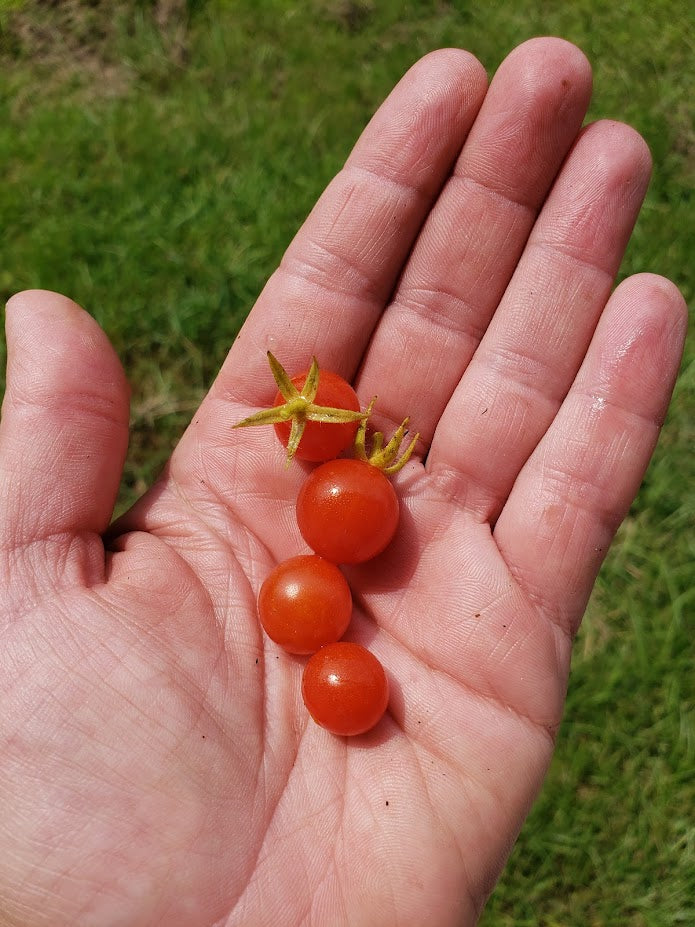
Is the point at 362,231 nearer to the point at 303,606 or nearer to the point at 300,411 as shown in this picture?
the point at 300,411

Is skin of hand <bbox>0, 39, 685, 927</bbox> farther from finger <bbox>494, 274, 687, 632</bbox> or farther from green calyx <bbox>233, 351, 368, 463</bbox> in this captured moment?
green calyx <bbox>233, 351, 368, 463</bbox>

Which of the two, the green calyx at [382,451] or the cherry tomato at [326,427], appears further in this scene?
the green calyx at [382,451]

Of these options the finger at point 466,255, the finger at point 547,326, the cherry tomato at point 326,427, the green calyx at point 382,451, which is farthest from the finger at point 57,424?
the finger at point 547,326

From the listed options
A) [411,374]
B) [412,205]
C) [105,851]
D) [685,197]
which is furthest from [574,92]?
[105,851]

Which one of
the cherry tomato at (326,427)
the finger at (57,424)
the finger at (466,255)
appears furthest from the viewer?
the finger at (466,255)

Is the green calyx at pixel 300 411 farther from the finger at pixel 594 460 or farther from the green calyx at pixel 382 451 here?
the finger at pixel 594 460

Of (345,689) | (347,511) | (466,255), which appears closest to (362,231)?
(466,255)

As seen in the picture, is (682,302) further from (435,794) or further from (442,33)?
(442,33)
